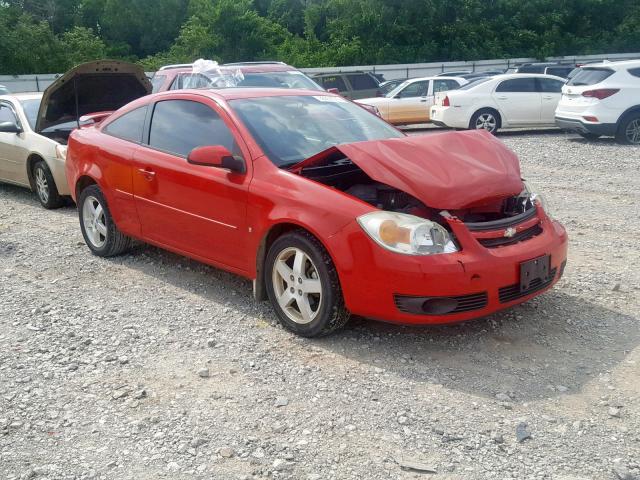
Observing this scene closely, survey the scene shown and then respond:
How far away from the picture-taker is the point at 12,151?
374 inches

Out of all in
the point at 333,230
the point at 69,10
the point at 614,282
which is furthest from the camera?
the point at 69,10

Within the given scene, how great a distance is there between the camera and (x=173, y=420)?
12.1 ft

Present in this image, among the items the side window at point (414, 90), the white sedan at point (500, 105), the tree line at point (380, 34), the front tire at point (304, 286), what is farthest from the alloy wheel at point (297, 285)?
the tree line at point (380, 34)

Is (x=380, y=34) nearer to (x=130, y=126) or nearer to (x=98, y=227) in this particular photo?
(x=98, y=227)

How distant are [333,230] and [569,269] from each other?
8.49ft

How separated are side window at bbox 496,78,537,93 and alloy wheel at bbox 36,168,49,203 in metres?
11.1

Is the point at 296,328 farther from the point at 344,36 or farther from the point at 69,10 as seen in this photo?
the point at 69,10

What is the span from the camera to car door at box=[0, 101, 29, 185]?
30.5ft

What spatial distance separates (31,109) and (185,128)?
5.00 m

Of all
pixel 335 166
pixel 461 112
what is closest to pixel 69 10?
pixel 461 112

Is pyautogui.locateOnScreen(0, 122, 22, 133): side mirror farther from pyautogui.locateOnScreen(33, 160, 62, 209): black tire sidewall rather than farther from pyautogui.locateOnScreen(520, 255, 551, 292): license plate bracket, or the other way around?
pyautogui.locateOnScreen(520, 255, 551, 292): license plate bracket

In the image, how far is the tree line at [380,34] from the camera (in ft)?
144

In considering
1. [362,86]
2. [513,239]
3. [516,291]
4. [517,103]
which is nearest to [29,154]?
[513,239]

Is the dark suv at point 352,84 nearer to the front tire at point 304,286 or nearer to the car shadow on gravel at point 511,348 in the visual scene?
the car shadow on gravel at point 511,348
